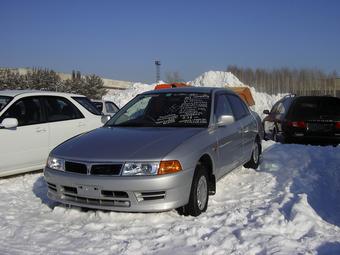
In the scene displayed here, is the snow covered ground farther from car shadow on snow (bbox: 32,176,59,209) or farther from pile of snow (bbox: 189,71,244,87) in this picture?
pile of snow (bbox: 189,71,244,87)

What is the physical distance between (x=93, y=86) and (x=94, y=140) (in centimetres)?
5689

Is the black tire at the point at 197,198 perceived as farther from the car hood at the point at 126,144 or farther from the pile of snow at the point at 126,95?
the pile of snow at the point at 126,95

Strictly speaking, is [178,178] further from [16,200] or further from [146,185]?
[16,200]

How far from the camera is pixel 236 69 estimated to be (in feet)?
243

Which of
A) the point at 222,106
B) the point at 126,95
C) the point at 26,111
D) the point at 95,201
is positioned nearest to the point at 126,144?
the point at 95,201

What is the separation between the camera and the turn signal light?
4887 mm

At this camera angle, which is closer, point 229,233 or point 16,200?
point 229,233

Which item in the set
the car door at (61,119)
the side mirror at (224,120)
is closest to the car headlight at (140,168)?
the side mirror at (224,120)

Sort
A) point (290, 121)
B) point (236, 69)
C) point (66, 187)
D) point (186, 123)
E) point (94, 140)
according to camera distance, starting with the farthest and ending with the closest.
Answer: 1. point (236, 69)
2. point (290, 121)
3. point (186, 123)
4. point (94, 140)
5. point (66, 187)

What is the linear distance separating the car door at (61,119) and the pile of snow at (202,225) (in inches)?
54.2

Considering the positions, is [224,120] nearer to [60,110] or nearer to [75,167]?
[75,167]

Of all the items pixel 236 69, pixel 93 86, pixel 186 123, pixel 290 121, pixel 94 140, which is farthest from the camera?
pixel 236 69

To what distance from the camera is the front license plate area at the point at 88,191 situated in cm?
496

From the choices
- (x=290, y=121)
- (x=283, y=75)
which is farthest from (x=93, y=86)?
(x=290, y=121)
